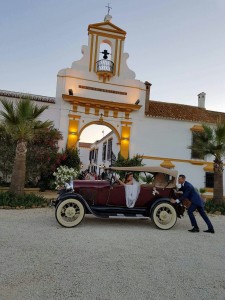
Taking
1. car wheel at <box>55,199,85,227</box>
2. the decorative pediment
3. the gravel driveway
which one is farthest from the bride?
the decorative pediment

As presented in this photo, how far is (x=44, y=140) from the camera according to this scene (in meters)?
15.1

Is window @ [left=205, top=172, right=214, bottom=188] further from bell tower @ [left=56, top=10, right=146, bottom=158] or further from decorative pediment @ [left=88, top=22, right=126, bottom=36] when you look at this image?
decorative pediment @ [left=88, top=22, right=126, bottom=36]

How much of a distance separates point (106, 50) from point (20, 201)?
12617 mm

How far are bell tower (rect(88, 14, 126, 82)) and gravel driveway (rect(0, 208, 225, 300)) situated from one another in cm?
1333

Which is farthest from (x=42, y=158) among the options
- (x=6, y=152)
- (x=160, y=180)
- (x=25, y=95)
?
(x=160, y=180)

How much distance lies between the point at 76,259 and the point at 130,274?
99 cm

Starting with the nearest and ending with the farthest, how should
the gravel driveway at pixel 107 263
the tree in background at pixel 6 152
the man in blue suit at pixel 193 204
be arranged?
the gravel driveway at pixel 107 263
the man in blue suit at pixel 193 204
the tree in background at pixel 6 152

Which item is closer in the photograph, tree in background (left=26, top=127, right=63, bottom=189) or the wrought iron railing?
tree in background (left=26, top=127, right=63, bottom=189)

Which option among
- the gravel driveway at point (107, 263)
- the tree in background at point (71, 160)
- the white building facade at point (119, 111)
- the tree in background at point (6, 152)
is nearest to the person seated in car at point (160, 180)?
the gravel driveway at point (107, 263)

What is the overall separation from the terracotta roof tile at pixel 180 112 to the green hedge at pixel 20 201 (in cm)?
1132

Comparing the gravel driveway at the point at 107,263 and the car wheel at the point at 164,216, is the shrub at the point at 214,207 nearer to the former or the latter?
the gravel driveway at the point at 107,263

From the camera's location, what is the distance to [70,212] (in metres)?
6.91

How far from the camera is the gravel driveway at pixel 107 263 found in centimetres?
329

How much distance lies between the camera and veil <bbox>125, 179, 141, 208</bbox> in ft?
24.6
